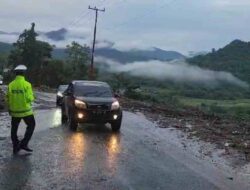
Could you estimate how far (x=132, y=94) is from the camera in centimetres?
4650

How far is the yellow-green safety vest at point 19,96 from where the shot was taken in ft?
39.5

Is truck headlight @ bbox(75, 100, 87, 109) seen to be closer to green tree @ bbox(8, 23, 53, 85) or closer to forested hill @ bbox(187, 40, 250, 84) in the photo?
forested hill @ bbox(187, 40, 250, 84)

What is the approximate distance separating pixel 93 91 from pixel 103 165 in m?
7.88

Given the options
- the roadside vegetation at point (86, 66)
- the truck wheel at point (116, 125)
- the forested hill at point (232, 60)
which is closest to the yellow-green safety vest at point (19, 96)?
the truck wheel at point (116, 125)

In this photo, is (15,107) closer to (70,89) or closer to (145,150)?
(145,150)

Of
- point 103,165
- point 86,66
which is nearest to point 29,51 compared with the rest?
point 86,66

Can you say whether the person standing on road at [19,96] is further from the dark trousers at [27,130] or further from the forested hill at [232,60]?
the forested hill at [232,60]

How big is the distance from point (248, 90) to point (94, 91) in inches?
2625

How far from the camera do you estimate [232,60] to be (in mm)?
97062

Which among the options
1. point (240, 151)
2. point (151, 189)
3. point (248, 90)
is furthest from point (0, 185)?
A: point (248, 90)

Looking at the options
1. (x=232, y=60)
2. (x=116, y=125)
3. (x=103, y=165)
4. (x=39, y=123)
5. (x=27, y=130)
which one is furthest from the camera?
(x=232, y=60)

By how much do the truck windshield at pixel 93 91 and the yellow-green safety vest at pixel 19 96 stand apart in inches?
255

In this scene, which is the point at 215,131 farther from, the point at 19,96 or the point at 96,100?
the point at 19,96

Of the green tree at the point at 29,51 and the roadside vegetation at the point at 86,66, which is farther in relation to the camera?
the green tree at the point at 29,51
